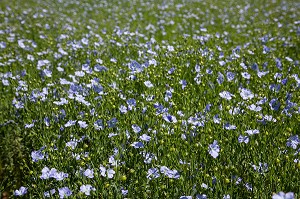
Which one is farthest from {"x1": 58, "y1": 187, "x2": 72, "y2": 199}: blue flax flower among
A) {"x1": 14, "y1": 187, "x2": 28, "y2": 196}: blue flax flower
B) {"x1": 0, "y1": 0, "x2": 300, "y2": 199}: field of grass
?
{"x1": 14, "y1": 187, "x2": 28, "y2": 196}: blue flax flower

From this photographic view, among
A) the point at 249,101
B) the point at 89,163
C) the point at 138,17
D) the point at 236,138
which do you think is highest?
the point at 138,17

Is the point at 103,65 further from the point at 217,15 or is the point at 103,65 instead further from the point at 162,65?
the point at 217,15

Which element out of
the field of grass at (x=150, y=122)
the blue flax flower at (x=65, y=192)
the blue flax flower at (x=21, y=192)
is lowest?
the blue flax flower at (x=21, y=192)

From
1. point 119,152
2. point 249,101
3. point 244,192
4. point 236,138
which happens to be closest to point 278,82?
point 249,101

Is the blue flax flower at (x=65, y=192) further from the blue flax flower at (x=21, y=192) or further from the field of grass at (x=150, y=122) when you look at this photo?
the blue flax flower at (x=21, y=192)

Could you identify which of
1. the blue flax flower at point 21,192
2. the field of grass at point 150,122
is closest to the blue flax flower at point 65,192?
the field of grass at point 150,122

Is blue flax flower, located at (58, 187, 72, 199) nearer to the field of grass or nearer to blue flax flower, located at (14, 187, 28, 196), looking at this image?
the field of grass

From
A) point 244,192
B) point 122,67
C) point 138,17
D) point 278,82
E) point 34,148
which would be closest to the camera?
point 244,192

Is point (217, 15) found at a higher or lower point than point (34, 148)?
higher

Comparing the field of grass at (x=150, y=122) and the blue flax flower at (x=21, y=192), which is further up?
the field of grass at (x=150, y=122)

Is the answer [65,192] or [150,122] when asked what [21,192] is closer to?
[65,192]
